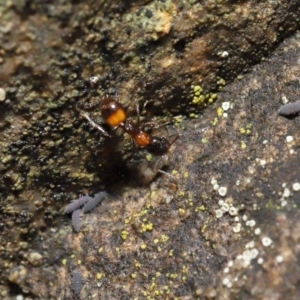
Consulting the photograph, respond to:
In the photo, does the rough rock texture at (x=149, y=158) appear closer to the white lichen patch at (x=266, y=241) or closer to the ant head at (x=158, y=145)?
the white lichen patch at (x=266, y=241)

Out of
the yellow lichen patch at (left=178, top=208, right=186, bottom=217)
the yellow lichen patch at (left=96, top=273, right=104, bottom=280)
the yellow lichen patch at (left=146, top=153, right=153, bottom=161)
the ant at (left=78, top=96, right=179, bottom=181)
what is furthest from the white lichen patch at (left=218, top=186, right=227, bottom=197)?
the yellow lichen patch at (left=96, top=273, right=104, bottom=280)

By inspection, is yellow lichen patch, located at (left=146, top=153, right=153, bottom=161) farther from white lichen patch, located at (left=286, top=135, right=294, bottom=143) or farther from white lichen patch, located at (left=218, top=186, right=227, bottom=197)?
white lichen patch, located at (left=286, top=135, right=294, bottom=143)

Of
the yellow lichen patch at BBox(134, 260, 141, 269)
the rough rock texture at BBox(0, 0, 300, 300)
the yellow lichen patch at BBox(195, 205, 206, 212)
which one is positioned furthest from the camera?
the yellow lichen patch at BBox(134, 260, 141, 269)

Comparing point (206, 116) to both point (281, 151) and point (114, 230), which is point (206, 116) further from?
point (114, 230)

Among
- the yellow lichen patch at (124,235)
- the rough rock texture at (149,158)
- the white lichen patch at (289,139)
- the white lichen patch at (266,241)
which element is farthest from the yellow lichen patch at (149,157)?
the white lichen patch at (266,241)

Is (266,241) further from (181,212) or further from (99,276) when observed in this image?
(99,276)

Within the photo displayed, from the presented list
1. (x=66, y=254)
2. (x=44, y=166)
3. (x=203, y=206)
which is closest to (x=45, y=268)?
(x=66, y=254)
